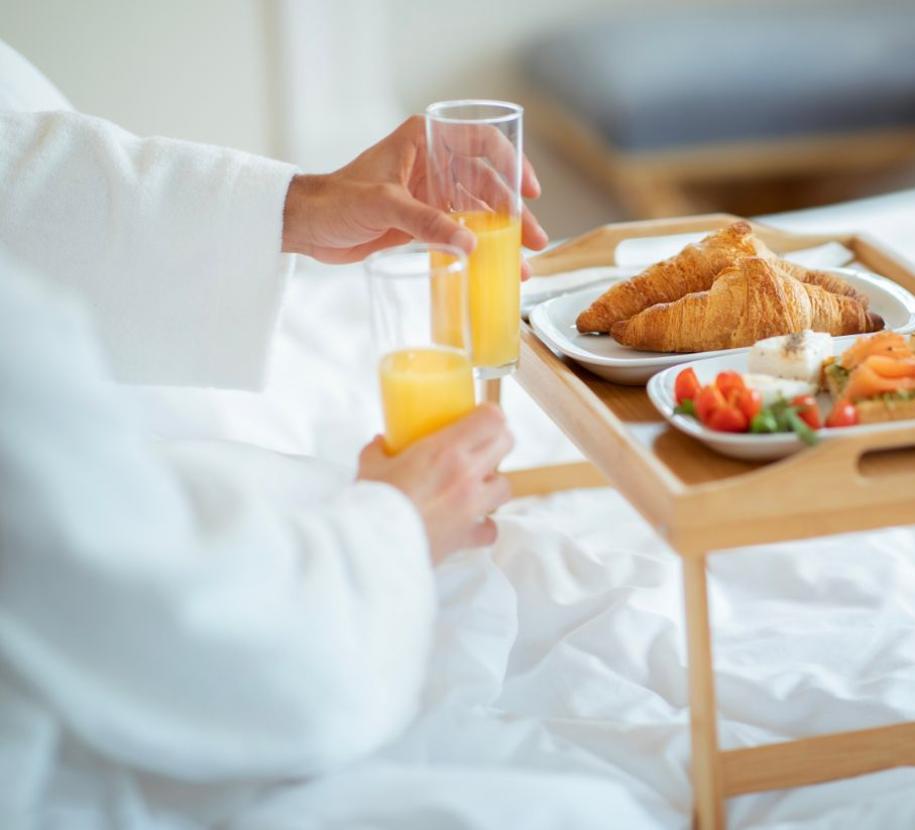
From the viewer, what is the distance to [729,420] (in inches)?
37.9

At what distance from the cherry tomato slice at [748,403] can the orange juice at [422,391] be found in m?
0.21

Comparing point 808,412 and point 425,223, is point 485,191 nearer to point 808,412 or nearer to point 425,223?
point 425,223

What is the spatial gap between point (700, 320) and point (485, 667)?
0.40m

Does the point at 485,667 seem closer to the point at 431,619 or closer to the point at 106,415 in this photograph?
the point at 431,619

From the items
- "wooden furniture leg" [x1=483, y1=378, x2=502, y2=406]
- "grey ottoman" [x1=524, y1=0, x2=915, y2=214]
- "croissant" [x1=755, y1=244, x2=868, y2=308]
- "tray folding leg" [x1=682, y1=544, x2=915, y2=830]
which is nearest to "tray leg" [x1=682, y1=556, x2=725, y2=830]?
"tray folding leg" [x1=682, y1=544, x2=915, y2=830]

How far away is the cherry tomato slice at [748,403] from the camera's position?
0.97m

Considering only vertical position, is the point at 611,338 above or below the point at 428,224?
below

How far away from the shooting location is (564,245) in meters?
1.56

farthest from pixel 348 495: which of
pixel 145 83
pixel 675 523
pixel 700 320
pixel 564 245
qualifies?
pixel 145 83

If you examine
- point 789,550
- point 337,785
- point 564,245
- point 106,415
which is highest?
point 106,415

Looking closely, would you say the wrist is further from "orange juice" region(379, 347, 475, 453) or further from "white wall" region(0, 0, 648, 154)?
"white wall" region(0, 0, 648, 154)

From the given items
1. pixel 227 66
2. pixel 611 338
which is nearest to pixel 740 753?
pixel 611 338

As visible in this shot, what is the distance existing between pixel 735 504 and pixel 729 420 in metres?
0.10

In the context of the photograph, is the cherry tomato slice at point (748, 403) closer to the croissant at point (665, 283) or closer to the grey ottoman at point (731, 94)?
the croissant at point (665, 283)
